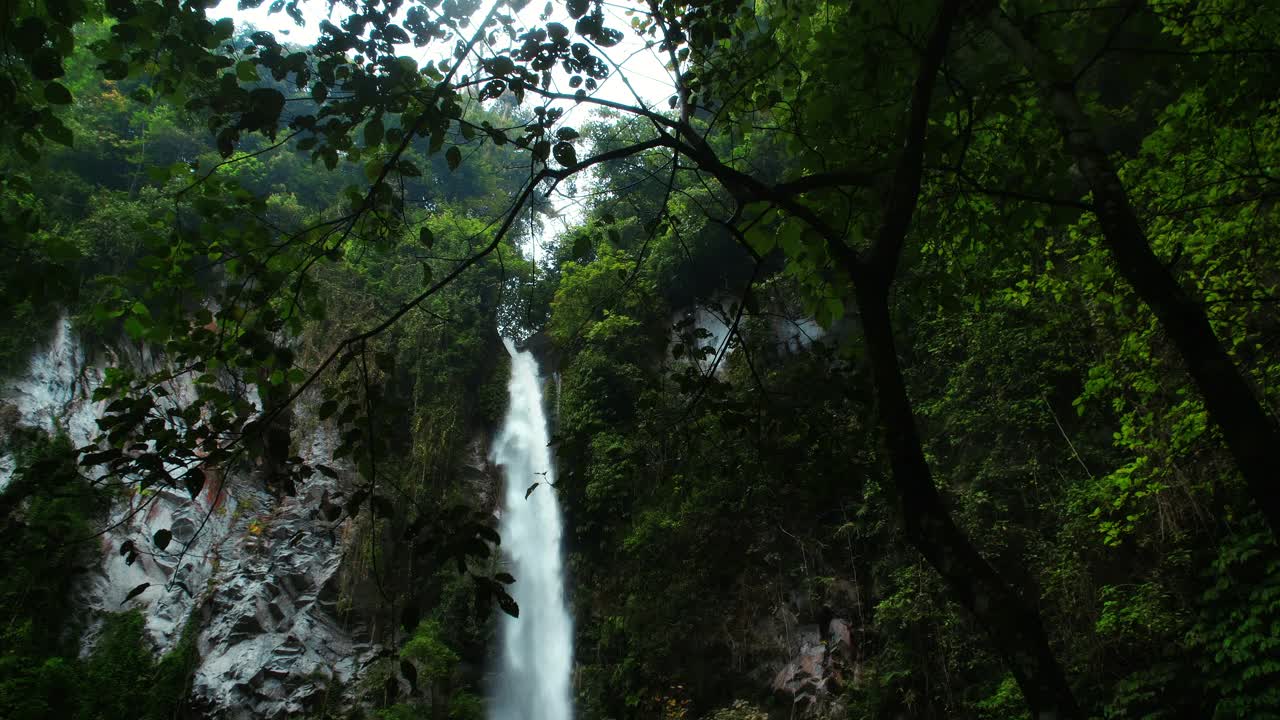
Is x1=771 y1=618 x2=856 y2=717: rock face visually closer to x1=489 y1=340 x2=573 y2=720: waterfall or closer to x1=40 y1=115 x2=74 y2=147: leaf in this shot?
x1=489 y1=340 x2=573 y2=720: waterfall

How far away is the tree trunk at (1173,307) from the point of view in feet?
6.16

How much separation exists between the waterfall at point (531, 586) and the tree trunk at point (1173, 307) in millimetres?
11637

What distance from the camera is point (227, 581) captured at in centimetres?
1195

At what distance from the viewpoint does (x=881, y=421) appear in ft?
6.98

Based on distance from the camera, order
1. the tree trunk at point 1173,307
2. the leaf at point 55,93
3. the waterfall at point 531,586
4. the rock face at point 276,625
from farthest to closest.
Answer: the waterfall at point 531,586
the rock face at point 276,625
the leaf at point 55,93
the tree trunk at point 1173,307

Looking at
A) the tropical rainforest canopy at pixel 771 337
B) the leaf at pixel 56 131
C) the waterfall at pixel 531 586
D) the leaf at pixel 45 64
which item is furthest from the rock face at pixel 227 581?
the leaf at pixel 45 64

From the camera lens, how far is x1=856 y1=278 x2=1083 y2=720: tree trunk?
5.46 ft

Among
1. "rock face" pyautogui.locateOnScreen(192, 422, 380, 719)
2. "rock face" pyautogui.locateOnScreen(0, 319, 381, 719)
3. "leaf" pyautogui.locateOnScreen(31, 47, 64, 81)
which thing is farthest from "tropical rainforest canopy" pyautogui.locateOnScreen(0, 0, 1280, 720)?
"rock face" pyautogui.locateOnScreen(192, 422, 380, 719)

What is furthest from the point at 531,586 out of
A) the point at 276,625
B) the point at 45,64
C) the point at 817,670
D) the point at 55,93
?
the point at 45,64

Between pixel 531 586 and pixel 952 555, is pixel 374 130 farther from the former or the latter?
pixel 531 586

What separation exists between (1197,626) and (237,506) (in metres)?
14.1


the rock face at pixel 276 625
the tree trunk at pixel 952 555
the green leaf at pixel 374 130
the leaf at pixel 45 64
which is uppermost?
the rock face at pixel 276 625

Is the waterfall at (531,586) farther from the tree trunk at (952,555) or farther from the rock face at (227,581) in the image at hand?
the tree trunk at (952,555)

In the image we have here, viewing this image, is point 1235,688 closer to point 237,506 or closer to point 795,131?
point 795,131
